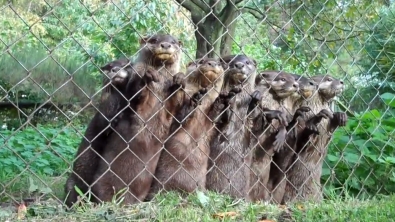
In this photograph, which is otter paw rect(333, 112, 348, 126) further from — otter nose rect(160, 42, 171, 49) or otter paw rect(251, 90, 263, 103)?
otter nose rect(160, 42, 171, 49)

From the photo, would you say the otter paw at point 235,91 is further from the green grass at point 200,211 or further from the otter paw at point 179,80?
the green grass at point 200,211

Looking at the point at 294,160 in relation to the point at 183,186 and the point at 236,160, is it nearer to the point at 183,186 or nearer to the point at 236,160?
the point at 236,160

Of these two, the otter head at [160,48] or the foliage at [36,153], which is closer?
the otter head at [160,48]

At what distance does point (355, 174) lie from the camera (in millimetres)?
4824

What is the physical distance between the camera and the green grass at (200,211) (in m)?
3.25

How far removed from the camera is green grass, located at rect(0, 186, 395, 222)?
10.7 feet

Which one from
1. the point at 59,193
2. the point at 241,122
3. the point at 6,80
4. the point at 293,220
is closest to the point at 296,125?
the point at 241,122

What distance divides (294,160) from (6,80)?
5.12 metres

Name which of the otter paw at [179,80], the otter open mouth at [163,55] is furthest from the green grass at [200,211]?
the otter open mouth at [163,55]

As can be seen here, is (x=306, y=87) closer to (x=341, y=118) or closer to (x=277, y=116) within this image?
(x=341, y=118)

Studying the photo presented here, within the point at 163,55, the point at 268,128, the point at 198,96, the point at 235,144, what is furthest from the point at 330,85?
the point at 163,55

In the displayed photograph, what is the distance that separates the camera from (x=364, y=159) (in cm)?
483

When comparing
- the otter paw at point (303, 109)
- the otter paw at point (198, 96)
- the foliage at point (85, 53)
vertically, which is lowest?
the foliage at point (85, 53)

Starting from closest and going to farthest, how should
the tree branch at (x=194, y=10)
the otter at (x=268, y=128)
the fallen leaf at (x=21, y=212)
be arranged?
the fallen leaf at (x=21, y=212) → the otter at (x=268, y=128) → the tree branch at (x=194, y=10)
